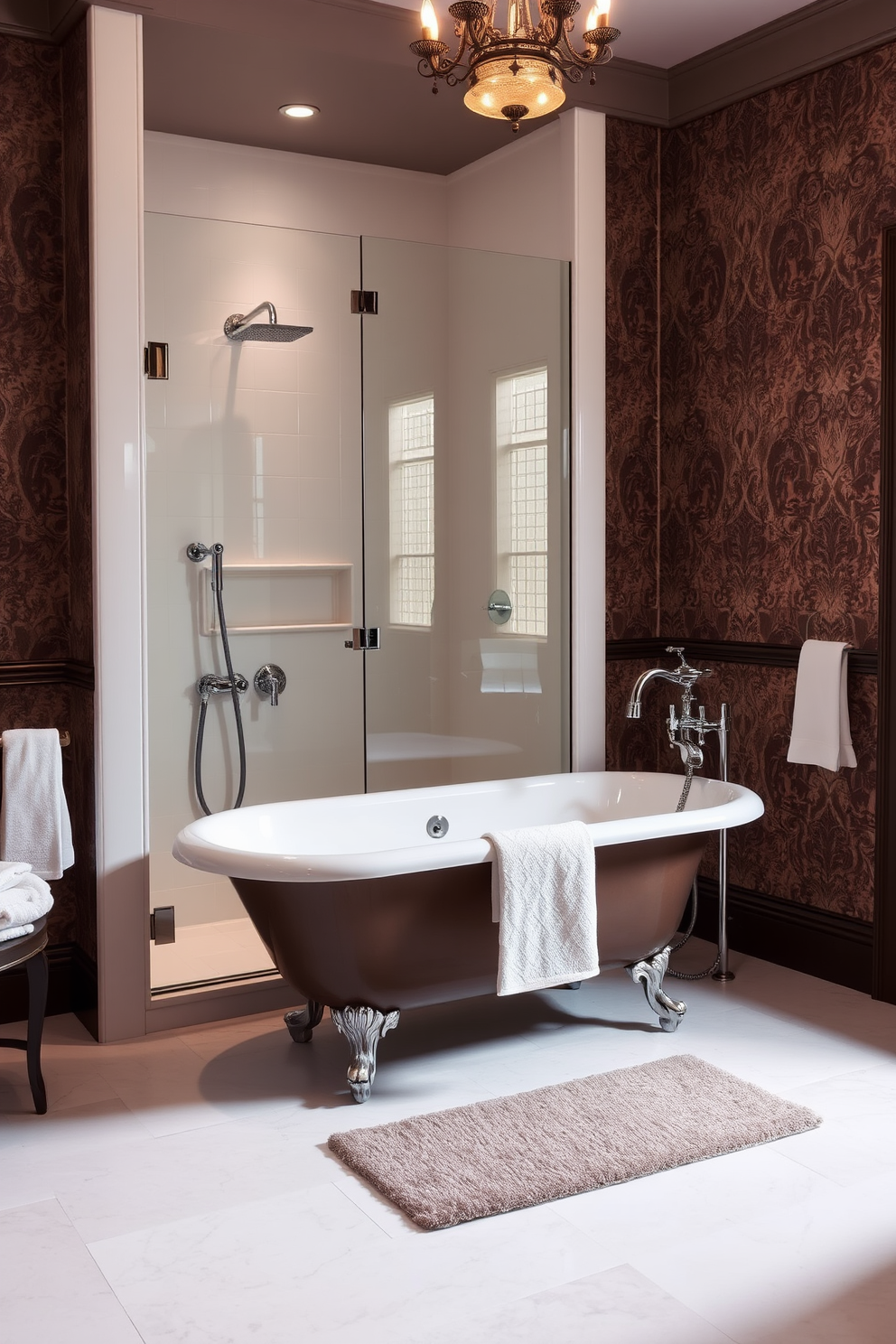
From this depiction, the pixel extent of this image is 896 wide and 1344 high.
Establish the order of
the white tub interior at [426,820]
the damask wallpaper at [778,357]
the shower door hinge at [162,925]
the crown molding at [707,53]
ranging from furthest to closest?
the damask wallpaper at [778,357], the shower door hinge at [162,925], the crown molding at [707,53], the white tub interior at [426,820]

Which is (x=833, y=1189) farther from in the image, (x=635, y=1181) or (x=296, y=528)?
(x=296, y=528)

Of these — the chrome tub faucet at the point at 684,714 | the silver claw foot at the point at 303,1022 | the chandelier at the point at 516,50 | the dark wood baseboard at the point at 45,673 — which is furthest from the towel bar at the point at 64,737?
the chandelier at the point at 516,50

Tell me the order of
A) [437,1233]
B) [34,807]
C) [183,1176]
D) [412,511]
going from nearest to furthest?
1. [437,1233]
2. [183,1176]
3. [34,807]
4. [412,511]

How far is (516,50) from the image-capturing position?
2.25 metres

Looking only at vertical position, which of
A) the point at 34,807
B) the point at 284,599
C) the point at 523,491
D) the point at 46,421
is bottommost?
the point at 34,807

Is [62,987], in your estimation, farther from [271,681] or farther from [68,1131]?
[271,681]

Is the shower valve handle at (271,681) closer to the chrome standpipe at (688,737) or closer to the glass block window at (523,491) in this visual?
the glass block window at (523,491)

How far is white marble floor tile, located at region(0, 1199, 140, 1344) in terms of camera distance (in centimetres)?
205

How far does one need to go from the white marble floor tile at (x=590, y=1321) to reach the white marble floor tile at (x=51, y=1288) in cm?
51

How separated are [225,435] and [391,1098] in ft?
6.17

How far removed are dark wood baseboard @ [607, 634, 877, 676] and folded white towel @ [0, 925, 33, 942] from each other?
83.8 inches

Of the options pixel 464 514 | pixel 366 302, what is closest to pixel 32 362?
pixel 366 302

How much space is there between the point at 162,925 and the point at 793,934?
1.96 metres

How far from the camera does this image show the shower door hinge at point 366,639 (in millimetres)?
3748
